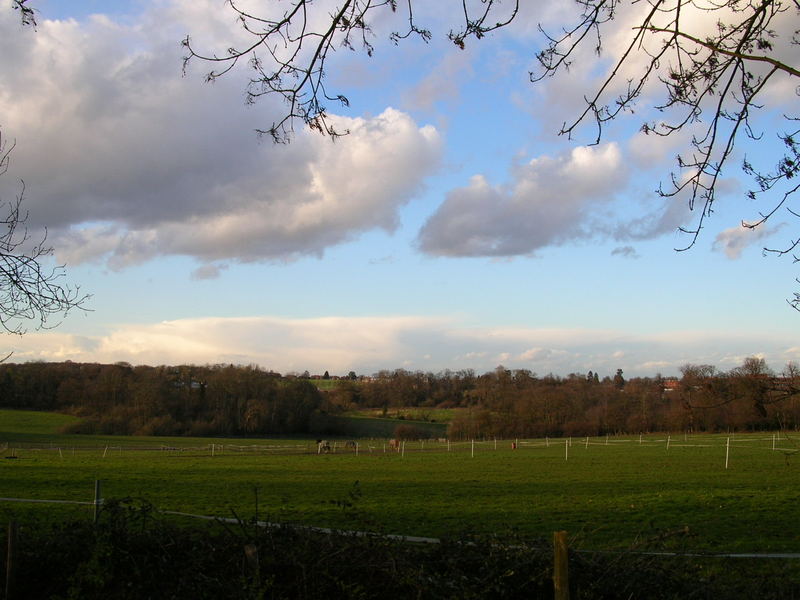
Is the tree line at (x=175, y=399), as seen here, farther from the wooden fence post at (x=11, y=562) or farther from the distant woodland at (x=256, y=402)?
the wooden fence post at (x=11, y=562)

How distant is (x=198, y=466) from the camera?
40.2 meters

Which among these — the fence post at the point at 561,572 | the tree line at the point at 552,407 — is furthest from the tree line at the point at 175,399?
the fence post at the point at 561,572

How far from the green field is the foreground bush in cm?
44

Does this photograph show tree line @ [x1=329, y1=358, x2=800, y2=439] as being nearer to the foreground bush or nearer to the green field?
the green field

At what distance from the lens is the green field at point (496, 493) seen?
49.4ft

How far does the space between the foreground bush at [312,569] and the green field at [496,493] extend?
440mm

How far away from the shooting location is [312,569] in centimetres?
487

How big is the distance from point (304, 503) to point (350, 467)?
19.0m

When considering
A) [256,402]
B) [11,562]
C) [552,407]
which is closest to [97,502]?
[11,562]

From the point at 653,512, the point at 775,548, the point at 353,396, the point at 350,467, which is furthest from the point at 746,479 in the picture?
the point at 353,396

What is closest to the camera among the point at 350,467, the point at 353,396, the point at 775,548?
the point at 775,548

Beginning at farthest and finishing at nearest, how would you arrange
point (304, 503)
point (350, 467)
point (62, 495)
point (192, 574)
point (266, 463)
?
point (266, 463)
point (350, 467)
point (62, 495)
point (304, 503)
point (192, 574)

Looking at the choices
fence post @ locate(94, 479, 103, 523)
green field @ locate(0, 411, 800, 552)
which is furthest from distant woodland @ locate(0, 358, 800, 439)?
fence post @ locate(94, 479, 103, 523)

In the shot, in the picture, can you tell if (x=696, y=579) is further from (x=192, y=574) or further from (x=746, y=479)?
(x=746, y=479)
